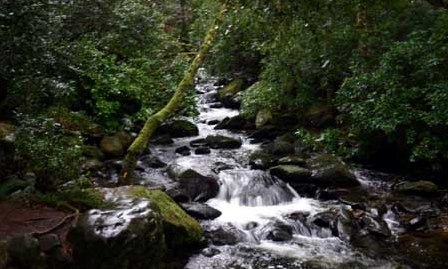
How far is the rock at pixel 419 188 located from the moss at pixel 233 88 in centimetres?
1016

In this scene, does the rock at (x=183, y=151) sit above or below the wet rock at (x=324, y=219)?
above

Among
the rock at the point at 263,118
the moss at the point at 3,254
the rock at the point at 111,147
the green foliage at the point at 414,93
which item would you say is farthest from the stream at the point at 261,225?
the rock at the point at 263,118

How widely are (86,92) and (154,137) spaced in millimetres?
2878

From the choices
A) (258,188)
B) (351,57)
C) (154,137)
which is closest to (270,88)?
(351,57)

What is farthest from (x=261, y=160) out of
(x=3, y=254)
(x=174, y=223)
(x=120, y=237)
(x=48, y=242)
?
(x=3, y=254)

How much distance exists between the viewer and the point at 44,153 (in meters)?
6.46

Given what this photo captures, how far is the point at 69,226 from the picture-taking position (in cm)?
580

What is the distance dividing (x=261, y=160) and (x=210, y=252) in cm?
477

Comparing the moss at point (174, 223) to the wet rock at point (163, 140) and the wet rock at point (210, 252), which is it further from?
the wet rock at point (163, 140)

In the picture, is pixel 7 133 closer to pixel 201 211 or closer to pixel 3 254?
pixel 3 254

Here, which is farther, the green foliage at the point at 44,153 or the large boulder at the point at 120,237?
the green foliage at the point at 44,153

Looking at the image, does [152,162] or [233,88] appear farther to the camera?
[233,88]

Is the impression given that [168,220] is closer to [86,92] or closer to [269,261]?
[269,261]

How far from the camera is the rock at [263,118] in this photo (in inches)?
605
